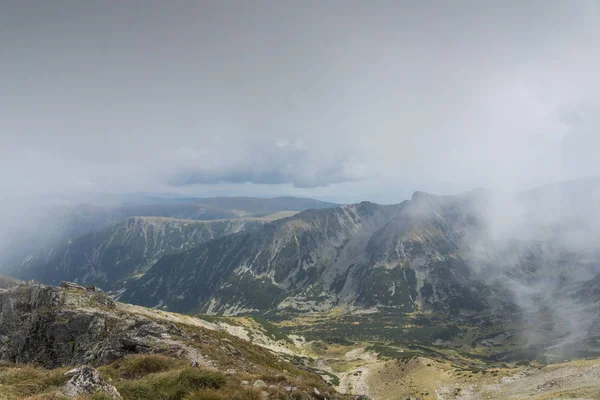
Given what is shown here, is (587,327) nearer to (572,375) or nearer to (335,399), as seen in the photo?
(572,375)

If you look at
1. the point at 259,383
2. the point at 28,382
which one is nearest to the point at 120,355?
the point at 28,382

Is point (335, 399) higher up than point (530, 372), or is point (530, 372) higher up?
point (335, 399)

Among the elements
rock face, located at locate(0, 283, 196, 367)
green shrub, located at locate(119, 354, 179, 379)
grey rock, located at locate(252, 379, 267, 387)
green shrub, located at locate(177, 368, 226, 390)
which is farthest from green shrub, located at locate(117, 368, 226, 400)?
rock face, located at locate(0, 283, 196, 367)

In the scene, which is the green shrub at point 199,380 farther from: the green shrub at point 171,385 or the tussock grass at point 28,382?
the tussock grass at point 28,382

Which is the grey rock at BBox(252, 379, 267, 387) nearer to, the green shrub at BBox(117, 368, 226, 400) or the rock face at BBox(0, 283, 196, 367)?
the green shrub at BBox(117, 368, 226, 400)

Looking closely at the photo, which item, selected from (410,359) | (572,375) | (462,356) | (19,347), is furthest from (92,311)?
(462,356)
